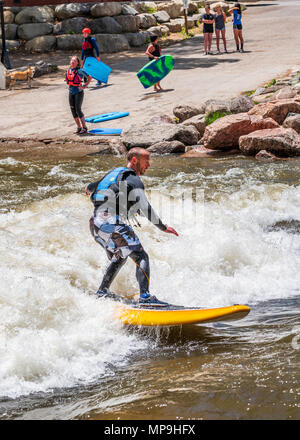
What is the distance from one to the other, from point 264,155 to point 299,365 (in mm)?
7545

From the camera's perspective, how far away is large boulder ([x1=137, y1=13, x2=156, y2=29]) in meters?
24.2

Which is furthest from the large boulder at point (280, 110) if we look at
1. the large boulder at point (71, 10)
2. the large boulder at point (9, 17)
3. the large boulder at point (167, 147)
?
the large boulder at point (9, 17)

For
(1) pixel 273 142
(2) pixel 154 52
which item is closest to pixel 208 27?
(2) pixel 154 52

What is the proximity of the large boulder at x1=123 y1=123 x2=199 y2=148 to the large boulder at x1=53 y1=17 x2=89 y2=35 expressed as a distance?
37.6 ft

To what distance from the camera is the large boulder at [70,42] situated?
73.5 feet

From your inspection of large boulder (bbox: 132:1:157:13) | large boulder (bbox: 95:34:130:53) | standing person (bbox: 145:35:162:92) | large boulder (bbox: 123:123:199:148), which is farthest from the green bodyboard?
large boulder (bbox: 132:1:157:13)

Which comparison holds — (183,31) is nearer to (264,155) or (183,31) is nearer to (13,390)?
(264,155)

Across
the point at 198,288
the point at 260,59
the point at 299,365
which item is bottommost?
the point at 198,288

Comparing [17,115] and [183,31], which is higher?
[183,31]

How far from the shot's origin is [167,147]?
12195 millimetres

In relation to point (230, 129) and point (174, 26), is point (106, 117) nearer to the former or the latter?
point (230, 129)

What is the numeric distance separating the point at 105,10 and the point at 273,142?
14.1 m

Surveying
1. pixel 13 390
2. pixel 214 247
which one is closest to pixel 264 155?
pixel 214 247

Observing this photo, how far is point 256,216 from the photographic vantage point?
28.5 feet
